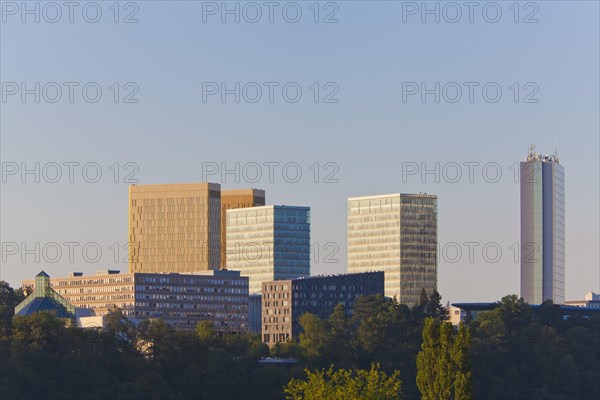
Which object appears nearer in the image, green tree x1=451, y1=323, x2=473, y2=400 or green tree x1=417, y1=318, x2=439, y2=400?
green tree x1=451, y1=323, x2=473, y2=400

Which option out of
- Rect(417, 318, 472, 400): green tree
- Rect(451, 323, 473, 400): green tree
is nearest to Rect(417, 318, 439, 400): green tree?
Rect(417, 318, 472, 400): green tree

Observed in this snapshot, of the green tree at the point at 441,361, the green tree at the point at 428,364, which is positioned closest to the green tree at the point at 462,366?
the green tree at the point at 441,361

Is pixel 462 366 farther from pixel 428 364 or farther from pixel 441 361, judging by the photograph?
pixel 428 364

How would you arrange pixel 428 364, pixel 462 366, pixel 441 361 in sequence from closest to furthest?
1. pixel 462 366
2. pixel 441 361
3. pixel 428 364

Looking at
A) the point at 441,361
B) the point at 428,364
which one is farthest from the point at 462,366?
the point at 428,364

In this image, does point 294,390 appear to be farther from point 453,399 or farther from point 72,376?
point 72,376

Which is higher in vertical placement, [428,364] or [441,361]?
[441,361]

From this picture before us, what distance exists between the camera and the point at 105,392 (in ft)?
656

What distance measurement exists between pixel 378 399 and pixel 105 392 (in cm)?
8071

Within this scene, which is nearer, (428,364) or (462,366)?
(462,366)

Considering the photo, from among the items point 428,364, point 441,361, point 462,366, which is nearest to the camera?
point 462,366

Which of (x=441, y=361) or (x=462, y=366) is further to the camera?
(x=441, y=361)

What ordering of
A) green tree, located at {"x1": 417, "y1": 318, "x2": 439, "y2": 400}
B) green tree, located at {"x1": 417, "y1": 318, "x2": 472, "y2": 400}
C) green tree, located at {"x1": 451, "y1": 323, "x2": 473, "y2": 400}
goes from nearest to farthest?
green tree, located at {"x1": 451, "y1": 323, "x2": 473, "y2": 400} < green tree, located at {"x1": 417, "y1": 318, "x2": 472, "y2": 400} < green tree, located at {"x1": 417, "y1": 318, "x2": 439, "y2": 400}

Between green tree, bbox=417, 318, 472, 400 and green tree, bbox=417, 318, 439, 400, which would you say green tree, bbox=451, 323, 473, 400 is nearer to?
green tree, bbox=417, 318, 472, 400
